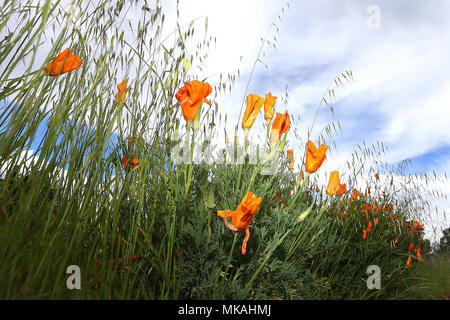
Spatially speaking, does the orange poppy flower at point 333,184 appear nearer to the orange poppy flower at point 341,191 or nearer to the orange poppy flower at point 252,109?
the orange poppy flower at point 341,191

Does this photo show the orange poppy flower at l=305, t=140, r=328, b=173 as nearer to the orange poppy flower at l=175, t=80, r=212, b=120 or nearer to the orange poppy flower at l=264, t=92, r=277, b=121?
the orange poppy flower at l=264, t=92, r=277, b=121

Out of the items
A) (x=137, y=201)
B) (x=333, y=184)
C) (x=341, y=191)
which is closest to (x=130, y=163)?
(x=137, y=201)

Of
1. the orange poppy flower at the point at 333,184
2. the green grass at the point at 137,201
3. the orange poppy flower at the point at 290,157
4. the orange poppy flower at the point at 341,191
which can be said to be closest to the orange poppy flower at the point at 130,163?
the green grass at the point at 137,201

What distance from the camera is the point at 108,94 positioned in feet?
4.93

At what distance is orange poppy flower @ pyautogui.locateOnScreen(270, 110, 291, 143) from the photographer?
146 cm

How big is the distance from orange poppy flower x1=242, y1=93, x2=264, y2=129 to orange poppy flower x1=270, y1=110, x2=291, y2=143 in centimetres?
11

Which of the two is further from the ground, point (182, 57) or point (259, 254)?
point (182, 57)

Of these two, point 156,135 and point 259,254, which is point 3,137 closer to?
point 156,135

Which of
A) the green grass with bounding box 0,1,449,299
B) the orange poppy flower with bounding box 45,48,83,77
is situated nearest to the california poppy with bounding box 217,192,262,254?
the green grass with bounding box 0,1,449,299

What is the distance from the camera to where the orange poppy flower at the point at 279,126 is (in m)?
1.46

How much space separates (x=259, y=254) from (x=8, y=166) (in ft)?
3.71

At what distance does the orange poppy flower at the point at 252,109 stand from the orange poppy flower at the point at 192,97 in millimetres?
203

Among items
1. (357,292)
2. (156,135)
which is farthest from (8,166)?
(357,292)
